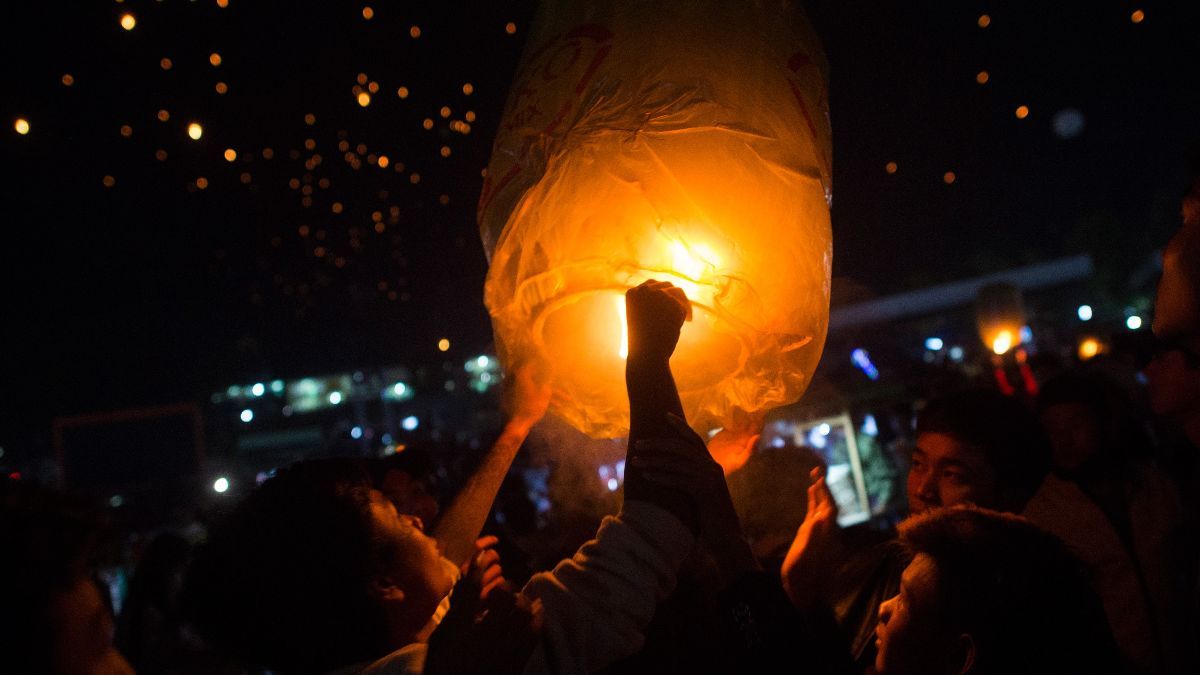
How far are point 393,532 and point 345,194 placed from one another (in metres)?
7.94

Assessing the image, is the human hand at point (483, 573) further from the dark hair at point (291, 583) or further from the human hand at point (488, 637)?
Answer: the dark hair at point (291, 583)

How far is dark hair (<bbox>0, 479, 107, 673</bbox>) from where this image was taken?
1.31 metres

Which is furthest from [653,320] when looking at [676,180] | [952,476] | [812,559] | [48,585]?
[952,476]

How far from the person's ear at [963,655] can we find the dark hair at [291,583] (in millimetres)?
1274

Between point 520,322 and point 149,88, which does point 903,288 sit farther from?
point 520,322

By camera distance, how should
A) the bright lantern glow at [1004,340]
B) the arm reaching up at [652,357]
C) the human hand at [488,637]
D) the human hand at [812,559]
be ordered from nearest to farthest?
the human hand at [488,637], the arm reaching up at [652,357], the human hand at [812,559], the bright lantern glow at [1004,340]

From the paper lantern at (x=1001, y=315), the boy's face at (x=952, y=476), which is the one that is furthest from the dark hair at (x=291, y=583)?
the paper lantern at (x=1001, y=315)

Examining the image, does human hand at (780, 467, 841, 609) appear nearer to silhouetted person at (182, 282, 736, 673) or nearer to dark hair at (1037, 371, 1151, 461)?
silhouetted person at (182, 282, 736, 673)

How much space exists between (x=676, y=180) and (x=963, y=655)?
1266mm

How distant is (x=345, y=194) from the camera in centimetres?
860

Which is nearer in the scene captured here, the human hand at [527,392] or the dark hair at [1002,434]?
the human hand at [527,392]

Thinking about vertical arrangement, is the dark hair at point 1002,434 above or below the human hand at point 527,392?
below

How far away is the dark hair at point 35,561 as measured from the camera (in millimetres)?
1307

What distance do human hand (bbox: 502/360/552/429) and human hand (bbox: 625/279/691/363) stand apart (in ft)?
2.10
